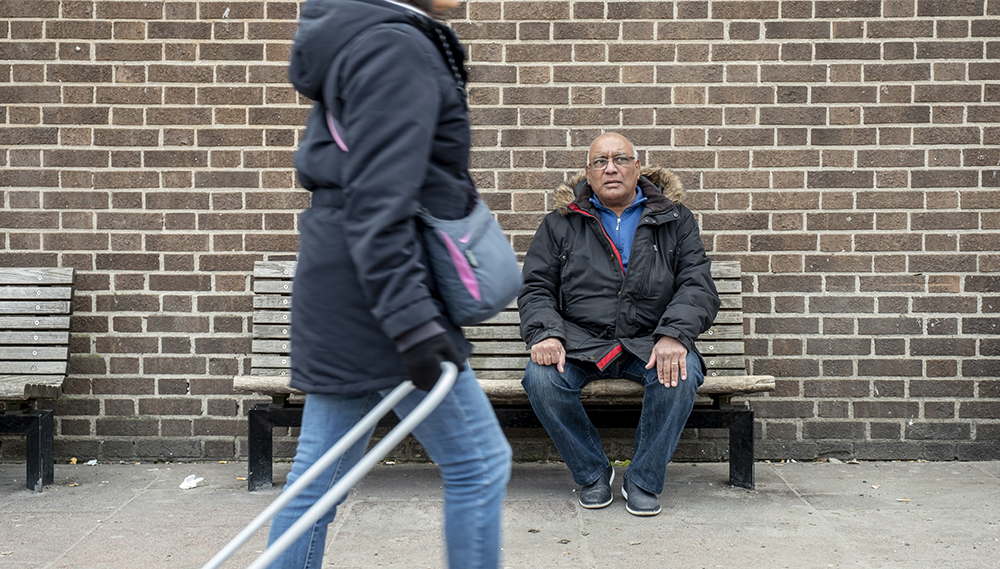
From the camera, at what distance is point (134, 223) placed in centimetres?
468

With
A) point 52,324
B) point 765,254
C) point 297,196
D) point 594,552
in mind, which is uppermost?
point 297,196

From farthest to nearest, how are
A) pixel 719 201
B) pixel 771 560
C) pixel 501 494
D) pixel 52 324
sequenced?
pixel 719 201, pixel 52 324, pixel 771 560, pixel 501 494

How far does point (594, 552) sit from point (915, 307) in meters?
2.44

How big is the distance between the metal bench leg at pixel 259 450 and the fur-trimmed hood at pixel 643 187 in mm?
1708

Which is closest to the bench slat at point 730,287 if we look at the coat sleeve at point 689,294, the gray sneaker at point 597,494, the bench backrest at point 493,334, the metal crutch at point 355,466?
the bench backrest at point 493,334

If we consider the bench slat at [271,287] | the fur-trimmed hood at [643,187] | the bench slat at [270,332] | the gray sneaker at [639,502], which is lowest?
the gray sneaker at [639,502]

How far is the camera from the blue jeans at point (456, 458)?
6.86 feet

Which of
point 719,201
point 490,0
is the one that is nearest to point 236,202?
point 490,0

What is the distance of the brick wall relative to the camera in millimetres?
4637

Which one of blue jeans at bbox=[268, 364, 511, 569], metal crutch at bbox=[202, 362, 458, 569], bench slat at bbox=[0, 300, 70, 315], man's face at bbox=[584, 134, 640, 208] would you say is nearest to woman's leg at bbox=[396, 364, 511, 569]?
blue jeans at bbox=[268, 364, 511, 569]

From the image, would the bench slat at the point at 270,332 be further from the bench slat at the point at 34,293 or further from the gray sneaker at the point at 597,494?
the gray sneaker at the point at 597,494

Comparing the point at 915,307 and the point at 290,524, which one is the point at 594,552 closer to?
the point at 290,524

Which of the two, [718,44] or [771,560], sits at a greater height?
[718,44]

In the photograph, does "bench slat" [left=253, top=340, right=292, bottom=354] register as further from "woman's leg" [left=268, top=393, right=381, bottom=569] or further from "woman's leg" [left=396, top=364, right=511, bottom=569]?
"woman's leg" [left=396, top=364, right=511, bottom=569]
